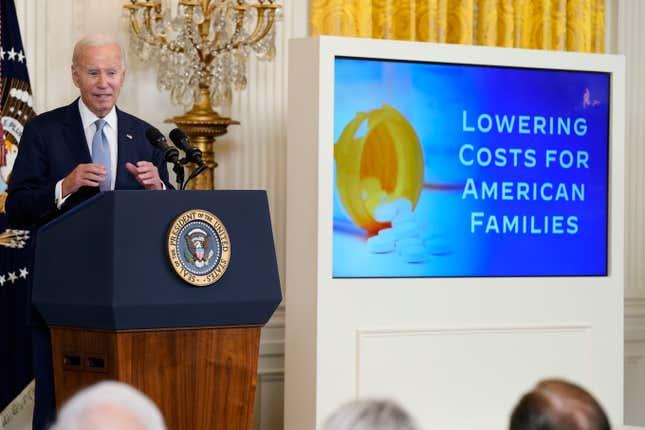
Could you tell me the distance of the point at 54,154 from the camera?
3273 mm

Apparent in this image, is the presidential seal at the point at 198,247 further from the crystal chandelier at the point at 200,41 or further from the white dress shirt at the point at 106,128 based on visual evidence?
the crystal chandelier at the point at 200,41

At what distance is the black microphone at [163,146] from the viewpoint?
290 cm

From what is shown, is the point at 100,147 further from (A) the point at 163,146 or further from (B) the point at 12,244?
(B) the point at 12,244

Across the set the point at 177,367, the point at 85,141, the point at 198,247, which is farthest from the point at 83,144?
the point at 177,367

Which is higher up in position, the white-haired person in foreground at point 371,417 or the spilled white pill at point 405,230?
the spilled white pill at point 405,230

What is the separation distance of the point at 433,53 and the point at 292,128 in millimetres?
669

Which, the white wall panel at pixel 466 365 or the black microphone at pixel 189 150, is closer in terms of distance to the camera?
the black microphone at pixel 189 150

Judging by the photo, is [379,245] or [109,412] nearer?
[109,412]

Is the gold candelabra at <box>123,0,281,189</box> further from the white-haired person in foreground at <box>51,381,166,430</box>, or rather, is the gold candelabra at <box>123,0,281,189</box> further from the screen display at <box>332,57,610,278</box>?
the white-haired person in foreground at <box>51,381,166,430</box>

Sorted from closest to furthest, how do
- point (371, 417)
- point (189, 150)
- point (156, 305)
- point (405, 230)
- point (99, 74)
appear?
point (371, 417)
point (156, 305)
point (189, 150)
point (99, 74)
point (405, 230)

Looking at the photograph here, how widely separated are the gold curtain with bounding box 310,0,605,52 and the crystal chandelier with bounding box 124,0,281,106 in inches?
19.1

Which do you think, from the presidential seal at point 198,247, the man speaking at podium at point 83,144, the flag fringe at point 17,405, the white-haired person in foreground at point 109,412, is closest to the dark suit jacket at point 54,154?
the man speaking at podium at point 83,144

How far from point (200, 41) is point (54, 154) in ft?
4.77

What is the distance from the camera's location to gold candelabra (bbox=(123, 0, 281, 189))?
4.58 m
